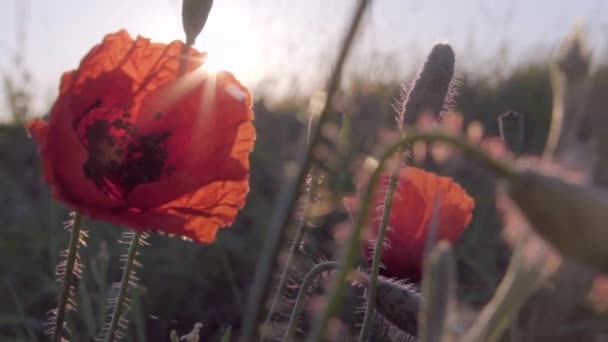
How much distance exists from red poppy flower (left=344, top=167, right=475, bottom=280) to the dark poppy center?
0.24 m

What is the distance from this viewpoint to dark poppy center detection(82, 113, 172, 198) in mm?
1116

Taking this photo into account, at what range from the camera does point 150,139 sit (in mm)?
1166

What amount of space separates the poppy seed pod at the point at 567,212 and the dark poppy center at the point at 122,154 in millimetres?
680

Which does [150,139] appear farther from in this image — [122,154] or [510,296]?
[510,296]

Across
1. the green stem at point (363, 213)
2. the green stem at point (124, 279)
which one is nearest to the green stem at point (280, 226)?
the green stem at point (363, 213)

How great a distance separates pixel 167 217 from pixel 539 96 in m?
3.44

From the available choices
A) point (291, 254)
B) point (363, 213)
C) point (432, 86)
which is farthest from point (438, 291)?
point (291, 254)

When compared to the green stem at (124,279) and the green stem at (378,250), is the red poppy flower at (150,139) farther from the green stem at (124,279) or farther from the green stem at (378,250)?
the green stem at (378,250)

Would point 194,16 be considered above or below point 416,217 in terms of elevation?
above

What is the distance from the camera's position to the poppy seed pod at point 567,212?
46cm

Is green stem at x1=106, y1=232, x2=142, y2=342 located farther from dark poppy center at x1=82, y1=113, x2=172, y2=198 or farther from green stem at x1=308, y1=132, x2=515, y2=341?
green stem at x1=308, y1=132, x2=515, y2=341

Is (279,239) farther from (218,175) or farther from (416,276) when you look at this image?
(416,276)

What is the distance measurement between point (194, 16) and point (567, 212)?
1.84ft

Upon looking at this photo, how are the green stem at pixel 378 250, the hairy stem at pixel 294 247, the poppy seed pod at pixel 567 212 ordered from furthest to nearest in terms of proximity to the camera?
1. the hairy stem at pixel 294 247
2. the green stem at pixel 378 250
3. the poppy seed pod at pixel 567 212
